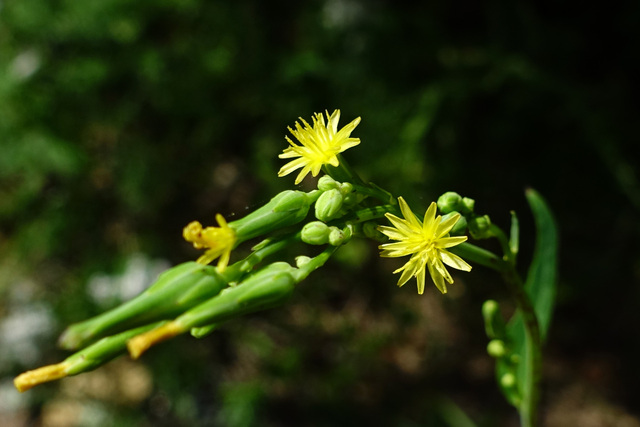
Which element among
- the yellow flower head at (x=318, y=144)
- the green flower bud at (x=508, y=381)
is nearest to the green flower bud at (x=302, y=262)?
the yellow flower head at (x=318, y=144)

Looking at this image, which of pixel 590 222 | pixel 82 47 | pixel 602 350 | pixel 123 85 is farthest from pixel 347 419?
pixel 82 47

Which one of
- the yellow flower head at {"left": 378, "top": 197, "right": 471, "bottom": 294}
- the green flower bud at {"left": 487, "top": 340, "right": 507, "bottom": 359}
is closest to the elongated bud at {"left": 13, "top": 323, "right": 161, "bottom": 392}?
the yellow flower head at {"left": 378, "top": 197, "right": 471, "bottom": 294}

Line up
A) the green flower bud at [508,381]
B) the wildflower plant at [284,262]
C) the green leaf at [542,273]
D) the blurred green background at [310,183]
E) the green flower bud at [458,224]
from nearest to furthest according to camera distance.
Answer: the wildflower plant at [284,262], the green flower bud at [458,224], the green flower bud at [508,381], the green leaf at [542,273], the blurred green background at [310,183]

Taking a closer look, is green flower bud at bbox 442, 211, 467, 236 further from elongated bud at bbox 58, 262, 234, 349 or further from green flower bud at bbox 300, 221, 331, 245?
elongated bud at bbox 58, 262, 234, 349

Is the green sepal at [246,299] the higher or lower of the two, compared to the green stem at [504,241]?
higher

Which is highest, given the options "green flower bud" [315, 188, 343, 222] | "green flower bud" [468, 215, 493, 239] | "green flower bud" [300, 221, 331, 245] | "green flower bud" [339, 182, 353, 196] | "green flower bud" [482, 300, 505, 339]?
"green flower bud" [339, 182, 353, 196]

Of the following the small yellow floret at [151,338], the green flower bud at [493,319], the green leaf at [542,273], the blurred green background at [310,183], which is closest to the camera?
the small yellow floret at [151,338]

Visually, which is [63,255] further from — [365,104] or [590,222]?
[590,222]

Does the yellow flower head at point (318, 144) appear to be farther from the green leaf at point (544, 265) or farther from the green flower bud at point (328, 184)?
the green leaf at point (544, 265)
